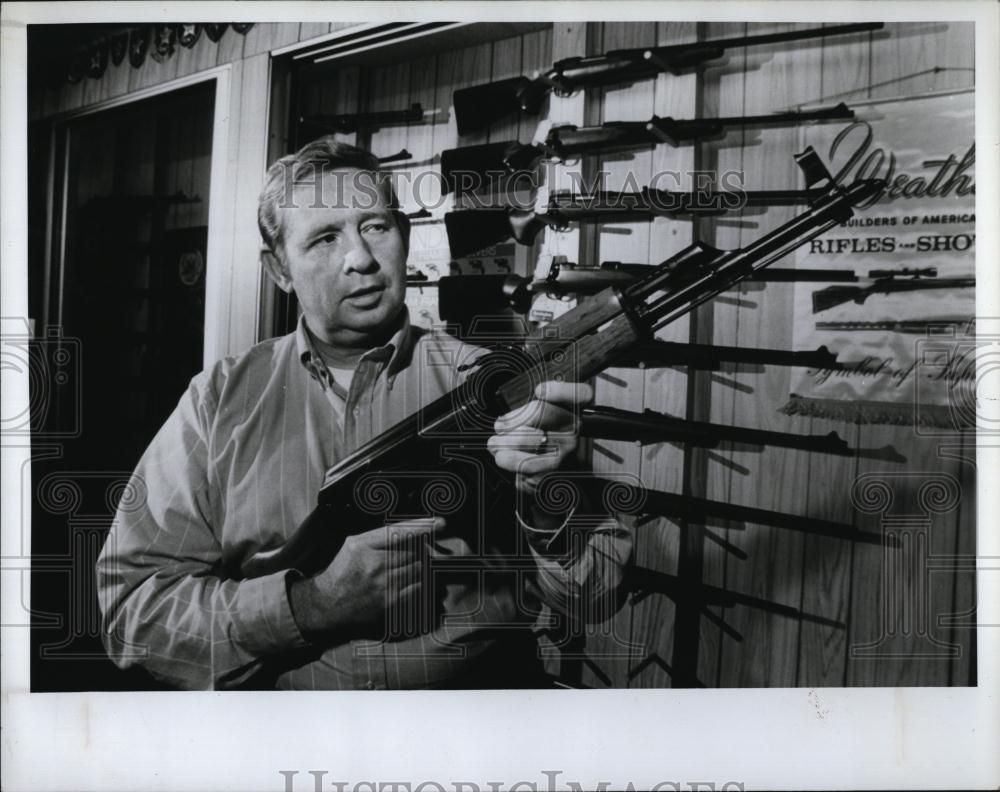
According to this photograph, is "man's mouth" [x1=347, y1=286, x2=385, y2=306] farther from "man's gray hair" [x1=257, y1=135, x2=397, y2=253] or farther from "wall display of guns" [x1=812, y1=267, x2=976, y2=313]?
"wall display of guns" [x1=812, y1=267, x2=976, y2=313]

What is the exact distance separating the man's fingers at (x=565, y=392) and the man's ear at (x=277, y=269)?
0.52 m

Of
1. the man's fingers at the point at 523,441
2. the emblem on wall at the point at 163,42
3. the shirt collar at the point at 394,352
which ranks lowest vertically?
the man's fingers at the point at 523,441

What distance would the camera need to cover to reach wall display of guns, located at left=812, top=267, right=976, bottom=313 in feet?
4.99

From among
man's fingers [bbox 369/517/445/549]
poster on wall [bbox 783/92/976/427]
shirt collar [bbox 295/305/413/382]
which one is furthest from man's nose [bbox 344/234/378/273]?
poster on wall [bbox 783/92/976/427]

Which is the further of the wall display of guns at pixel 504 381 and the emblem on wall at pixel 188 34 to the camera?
the emblem on wall at pixel 188 34

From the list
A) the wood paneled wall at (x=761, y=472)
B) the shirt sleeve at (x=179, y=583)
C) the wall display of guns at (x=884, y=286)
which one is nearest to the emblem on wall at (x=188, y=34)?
the shirt sleeve at (x=179, y=583)

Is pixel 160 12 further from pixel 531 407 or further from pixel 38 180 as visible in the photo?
pixel 531 407

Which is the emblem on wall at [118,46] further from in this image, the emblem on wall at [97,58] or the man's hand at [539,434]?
the man's hand at [539,434]

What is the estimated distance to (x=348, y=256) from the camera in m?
1.55

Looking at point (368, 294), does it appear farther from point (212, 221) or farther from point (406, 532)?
point (406, 532)

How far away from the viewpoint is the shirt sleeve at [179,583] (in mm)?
1564

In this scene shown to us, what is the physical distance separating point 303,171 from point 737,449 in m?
0.98

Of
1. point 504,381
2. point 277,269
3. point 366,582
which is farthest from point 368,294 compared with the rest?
point 366,582

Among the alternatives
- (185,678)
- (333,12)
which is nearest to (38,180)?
(333,12)
